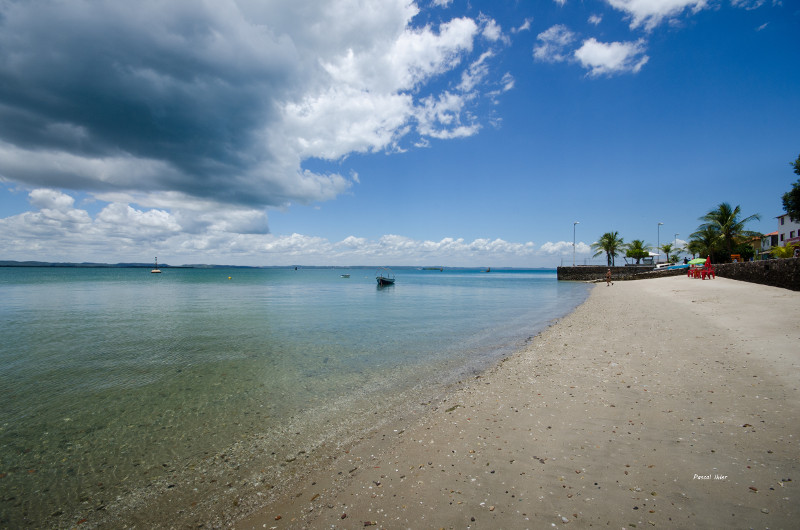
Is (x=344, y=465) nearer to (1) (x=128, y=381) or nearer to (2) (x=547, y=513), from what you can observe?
(2) (x=547, y=513)

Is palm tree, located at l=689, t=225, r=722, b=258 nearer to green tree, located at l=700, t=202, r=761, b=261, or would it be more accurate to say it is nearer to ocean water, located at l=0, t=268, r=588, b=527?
green tree, located at l=700, t=202, r=761, b=261

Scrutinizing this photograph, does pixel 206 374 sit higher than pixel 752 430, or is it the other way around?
pixel 752 430

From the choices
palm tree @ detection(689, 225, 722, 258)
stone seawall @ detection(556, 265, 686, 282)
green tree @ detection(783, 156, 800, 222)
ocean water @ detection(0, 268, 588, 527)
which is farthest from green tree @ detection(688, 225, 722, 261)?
ocean water @ detection(0, 268, 588, 527)

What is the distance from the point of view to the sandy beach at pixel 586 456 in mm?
3744

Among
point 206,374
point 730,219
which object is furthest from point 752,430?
point 730,219

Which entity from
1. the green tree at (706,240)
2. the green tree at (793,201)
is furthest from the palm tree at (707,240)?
the green tree at (793,201)

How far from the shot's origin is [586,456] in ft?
15.7

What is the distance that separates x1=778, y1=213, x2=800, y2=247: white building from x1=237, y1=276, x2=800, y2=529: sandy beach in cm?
7180

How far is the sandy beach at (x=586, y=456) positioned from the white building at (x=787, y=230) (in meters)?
71.8

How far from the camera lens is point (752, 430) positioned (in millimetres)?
5160

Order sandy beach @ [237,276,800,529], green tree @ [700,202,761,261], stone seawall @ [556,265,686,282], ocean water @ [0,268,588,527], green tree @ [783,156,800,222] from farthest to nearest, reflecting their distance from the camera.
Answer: stone seawall @ [556,265,686,282]
green tree @ [700,202,761,261]
green tree @ [783,156,800,222]
ocean water @ [0,268,588,527]
sandy beach @ [237,276,800,529]

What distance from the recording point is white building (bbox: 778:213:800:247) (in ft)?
181

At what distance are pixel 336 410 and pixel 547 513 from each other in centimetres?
527

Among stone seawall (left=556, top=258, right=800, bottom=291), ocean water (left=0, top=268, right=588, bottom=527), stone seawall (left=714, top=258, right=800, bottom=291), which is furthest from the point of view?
stone seawall (left=556, top=258, right=800, bottom=291)
